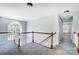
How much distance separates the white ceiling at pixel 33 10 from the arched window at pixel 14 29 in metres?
0.12

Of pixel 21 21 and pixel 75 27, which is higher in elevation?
pixel 21 21

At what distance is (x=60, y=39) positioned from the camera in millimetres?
1848

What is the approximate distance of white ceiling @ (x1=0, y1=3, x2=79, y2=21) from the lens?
69.7 inches

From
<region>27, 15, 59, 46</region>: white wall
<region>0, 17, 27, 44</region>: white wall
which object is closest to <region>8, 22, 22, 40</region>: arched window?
<region>0, 17, 27, 44</region>: white wall

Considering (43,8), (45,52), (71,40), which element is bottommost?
(45,52)

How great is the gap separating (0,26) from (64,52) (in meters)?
1.22

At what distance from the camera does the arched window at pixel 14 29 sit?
5.86 feet

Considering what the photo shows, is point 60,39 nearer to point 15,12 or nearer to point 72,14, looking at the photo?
point 72,14

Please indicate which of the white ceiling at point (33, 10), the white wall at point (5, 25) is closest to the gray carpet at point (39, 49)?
the white wall at point (5, 25)

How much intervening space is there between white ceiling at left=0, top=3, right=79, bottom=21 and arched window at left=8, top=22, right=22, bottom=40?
12cm

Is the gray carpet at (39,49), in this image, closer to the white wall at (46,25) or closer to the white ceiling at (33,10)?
the white wall at (46,25)

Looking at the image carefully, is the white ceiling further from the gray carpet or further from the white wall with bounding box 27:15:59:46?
the gray carpet

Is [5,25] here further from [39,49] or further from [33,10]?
[39,49]

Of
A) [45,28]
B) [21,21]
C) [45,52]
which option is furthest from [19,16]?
[45,52]
